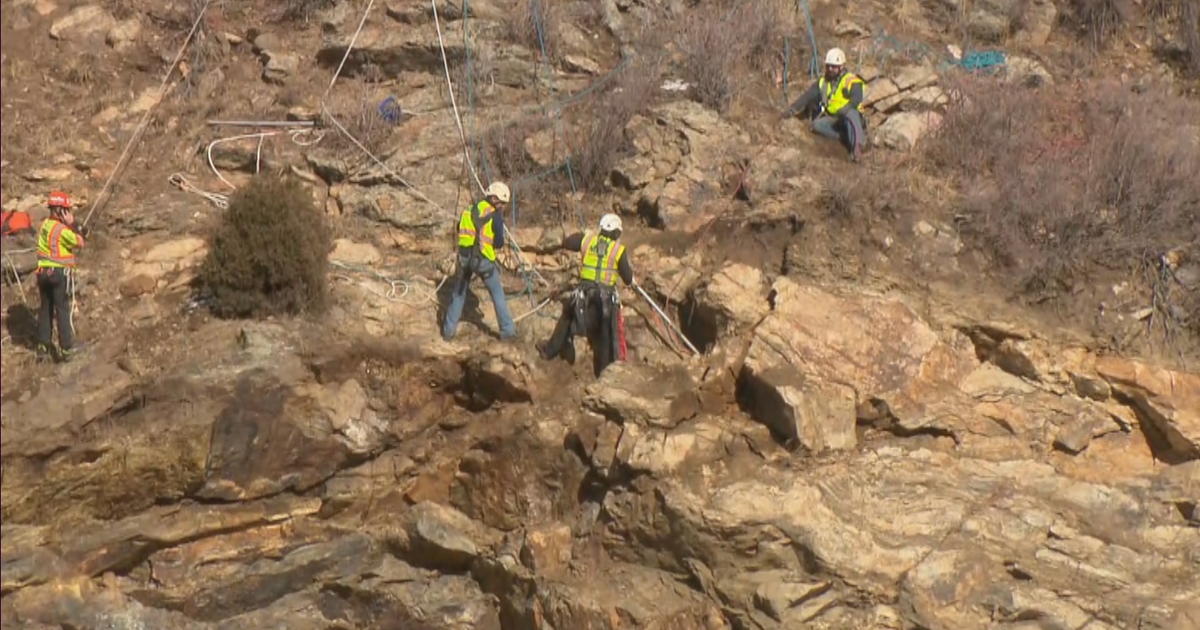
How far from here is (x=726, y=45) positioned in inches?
545

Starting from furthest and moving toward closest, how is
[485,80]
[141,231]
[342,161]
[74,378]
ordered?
[485,80]
[342,161]
[141,231]
[74,378]

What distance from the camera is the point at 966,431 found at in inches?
401

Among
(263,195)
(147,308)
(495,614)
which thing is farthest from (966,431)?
(147,308)

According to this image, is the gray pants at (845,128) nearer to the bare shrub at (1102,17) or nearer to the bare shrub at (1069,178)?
the bare shrub at (1069,178)

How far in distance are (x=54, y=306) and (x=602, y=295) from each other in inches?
182

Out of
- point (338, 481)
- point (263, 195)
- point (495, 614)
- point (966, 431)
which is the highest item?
point (263, 195)

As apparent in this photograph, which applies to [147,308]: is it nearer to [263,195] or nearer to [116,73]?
[263,195]

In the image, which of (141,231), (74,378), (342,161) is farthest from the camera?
(342,161)

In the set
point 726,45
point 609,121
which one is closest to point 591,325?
point 609,121

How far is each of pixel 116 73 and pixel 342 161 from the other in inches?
129

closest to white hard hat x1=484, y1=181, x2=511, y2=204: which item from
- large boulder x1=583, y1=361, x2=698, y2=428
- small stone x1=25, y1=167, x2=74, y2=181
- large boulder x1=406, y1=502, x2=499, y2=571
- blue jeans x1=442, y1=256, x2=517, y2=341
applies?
blue jeans x1=442, y1=256, x2=517, y2=341

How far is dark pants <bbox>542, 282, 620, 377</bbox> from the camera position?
10836 mm

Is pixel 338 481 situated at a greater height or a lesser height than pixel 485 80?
lesser

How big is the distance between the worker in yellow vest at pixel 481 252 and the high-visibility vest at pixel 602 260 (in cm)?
79
